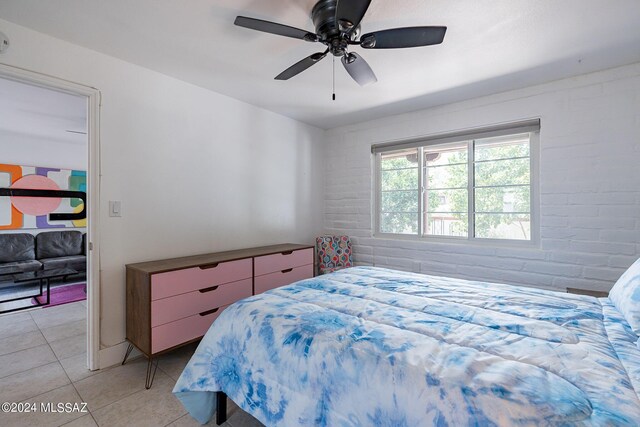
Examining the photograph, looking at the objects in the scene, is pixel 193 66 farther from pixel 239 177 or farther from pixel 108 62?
pixel 239 177

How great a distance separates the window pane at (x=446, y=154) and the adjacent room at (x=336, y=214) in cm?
2

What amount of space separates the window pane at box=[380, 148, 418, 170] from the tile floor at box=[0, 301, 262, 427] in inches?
113

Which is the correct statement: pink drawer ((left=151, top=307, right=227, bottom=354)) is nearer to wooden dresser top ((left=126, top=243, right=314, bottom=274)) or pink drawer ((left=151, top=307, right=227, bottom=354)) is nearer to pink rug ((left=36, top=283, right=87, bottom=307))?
wooden dresser top ((left=126, top=243, right=314, bottom=274))

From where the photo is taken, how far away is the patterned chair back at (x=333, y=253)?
3.57 m

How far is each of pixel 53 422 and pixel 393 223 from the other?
3.24 metres

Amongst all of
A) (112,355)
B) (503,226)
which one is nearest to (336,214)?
(503,226)

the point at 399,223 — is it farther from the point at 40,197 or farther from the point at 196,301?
the point at 40,197

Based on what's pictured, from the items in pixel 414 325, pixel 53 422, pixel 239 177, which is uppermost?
pixel 239 177

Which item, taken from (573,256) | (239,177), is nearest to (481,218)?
(573,256)

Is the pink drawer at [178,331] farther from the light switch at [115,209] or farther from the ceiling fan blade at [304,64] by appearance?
the ceiling fan blade at [304,64]

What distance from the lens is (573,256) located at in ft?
7.95

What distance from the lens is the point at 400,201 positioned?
3.49m

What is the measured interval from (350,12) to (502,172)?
237 cm

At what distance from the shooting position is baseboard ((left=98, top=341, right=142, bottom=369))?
2090mm
